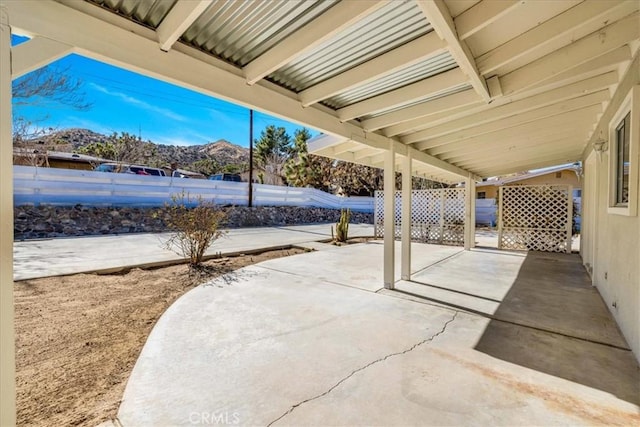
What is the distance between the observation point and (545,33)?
2.34 metres

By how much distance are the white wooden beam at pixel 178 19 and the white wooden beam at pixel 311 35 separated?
0.68 metres

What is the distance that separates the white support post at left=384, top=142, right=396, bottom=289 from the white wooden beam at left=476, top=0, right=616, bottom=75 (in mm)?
2228

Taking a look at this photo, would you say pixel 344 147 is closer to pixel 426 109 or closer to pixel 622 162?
pixel 426 109

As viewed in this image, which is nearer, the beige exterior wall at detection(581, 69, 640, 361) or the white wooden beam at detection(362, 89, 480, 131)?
the beige exterior wall at detection(581, 69, 640, 361)

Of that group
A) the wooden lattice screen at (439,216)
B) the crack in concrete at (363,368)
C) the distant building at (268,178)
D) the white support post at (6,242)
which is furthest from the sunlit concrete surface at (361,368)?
the distant building at (268,178)

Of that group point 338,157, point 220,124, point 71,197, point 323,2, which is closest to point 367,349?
point 323,2

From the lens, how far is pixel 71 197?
10953mm

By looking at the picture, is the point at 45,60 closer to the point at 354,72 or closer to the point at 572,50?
the point at 354,72

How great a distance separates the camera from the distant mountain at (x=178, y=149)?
670 inches

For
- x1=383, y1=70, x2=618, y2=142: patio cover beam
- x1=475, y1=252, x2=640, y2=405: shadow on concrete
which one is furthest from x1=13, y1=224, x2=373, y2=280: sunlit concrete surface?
x1=475, y1=252, x2=640, y2=405: shadow on concrete

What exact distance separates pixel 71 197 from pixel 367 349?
42.7ft

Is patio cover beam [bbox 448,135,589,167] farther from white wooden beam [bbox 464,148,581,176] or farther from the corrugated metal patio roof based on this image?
the corrugated metal patio roof

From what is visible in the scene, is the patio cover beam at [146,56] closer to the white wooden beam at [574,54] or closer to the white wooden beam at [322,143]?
the white wooden beam at [322,143]

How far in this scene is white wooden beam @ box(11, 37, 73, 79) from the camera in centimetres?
146
